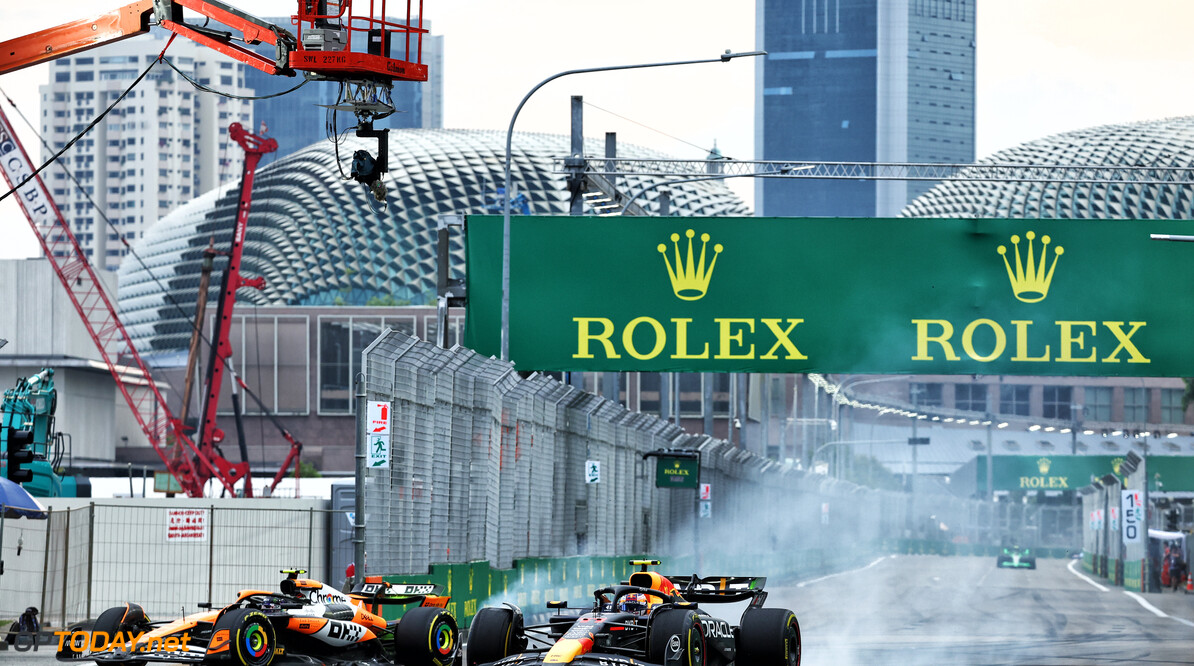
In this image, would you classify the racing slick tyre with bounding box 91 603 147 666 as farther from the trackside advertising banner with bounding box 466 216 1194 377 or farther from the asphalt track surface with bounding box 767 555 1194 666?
the trackside advertising banner with bounding box 466 216 1194 377

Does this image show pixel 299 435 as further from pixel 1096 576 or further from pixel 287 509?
pixel 287 509

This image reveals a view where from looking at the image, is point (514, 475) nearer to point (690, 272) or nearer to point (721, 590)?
point (690, 272)

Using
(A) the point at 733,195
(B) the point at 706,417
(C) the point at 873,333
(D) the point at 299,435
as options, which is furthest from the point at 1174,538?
(A) the point at 733,195

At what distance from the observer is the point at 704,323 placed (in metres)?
29.4

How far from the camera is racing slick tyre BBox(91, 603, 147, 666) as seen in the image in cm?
1579

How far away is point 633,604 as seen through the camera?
15.8m

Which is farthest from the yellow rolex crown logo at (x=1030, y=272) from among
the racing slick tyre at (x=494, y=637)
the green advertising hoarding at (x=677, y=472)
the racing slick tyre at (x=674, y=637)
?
the racing slick tyre at (x=674, y=637)

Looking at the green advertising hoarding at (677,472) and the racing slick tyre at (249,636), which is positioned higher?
the green advertising hoarding at (677,472)

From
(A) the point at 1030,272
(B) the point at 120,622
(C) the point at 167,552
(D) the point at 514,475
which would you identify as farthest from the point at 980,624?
(B) the point at 120,622

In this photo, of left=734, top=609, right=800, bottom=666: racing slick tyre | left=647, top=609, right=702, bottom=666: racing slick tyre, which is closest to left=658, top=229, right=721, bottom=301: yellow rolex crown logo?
left=734, top=609, right=800, bottom=666: racing slick tyre

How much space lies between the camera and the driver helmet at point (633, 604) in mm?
15781

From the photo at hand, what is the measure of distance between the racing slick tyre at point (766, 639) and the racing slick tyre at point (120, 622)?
5864mm

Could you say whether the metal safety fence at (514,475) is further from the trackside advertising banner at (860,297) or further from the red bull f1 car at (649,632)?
the red bull f1 car at (649,632)

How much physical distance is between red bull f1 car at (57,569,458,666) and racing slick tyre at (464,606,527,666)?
18.7 inches
